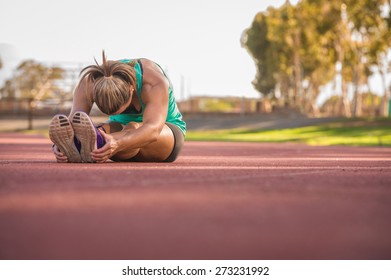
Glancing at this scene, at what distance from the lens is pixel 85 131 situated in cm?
542

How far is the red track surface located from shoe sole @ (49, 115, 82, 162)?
739 millimetres

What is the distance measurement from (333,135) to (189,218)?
21.7 meters

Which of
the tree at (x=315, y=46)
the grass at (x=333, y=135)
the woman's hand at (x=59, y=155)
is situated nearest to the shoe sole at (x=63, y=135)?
the woman's hand at (x=59, y=155)

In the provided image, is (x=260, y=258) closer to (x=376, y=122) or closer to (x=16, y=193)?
(x=16, y=193)

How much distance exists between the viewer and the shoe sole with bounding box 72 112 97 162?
538 cm

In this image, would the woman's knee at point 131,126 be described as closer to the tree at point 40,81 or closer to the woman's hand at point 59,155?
the woman's hand at point 59,155

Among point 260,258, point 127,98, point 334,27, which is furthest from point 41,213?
point 334,27

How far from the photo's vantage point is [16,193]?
3.74m

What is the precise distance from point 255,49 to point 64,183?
58108mm

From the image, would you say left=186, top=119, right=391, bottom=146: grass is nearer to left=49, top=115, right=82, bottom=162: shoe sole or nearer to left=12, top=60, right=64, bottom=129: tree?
left=49, top=115, right=82, bottom=162: shoe sole

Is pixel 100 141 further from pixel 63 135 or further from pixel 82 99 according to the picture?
pixel 82 99

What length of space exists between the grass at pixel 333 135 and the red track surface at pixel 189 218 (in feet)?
51.8

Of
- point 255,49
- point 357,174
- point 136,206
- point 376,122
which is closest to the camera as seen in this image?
point 136,206

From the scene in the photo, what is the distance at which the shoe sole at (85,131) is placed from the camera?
538cm
